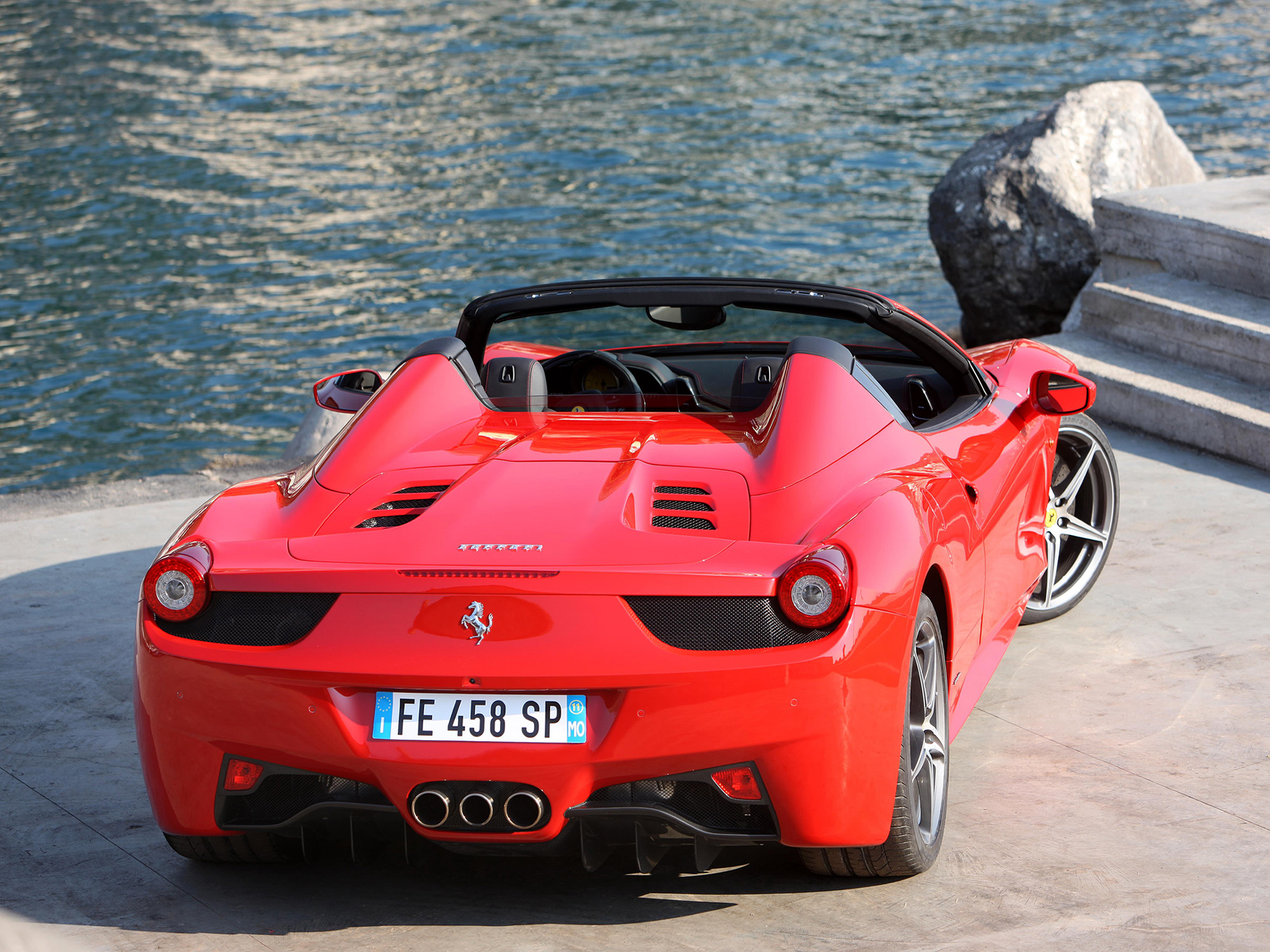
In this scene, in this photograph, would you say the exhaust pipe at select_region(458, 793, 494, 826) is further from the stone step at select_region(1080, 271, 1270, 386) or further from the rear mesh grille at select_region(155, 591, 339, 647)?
the stone step at select_region(1080, 271, 1270, 386)

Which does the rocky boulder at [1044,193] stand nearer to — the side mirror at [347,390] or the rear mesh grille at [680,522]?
the side mirror at [347,390]

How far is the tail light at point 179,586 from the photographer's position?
3240 mm

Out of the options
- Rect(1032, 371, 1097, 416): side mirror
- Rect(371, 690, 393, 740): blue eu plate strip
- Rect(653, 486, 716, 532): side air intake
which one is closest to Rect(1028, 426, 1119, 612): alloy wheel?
Rect(1032, 371, 1097, 416): side mirror

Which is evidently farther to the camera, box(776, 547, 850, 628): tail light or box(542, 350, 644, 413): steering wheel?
box(542, 350, 644, 413): steering wheel

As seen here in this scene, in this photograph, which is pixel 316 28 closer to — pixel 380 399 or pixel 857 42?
pixel 857 42


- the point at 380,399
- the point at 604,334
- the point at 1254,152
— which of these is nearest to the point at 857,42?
the point at 1254,152

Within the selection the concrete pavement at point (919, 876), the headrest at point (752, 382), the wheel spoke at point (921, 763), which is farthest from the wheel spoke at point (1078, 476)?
the wheel spoke at point (921, 763)

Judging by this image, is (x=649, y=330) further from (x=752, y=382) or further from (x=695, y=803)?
(x=695, y=803)

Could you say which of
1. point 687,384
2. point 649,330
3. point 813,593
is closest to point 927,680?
point 813,593

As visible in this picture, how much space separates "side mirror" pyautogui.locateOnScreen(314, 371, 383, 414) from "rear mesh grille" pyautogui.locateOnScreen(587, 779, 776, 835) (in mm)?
1932

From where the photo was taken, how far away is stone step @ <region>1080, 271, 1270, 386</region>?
7.77 m

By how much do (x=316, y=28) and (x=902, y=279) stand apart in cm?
1922

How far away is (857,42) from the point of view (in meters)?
26.5

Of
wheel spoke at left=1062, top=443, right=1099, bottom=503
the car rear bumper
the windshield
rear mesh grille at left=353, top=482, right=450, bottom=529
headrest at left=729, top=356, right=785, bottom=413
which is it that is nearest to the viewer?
the car rear bumper
